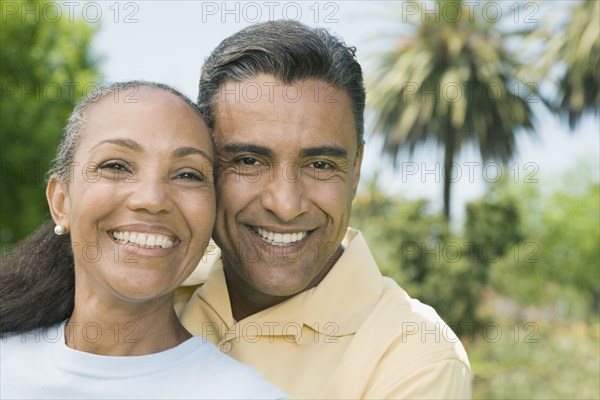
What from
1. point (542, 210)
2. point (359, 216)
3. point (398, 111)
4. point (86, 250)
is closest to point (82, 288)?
point (86, 250)

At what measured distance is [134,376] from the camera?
107 inches

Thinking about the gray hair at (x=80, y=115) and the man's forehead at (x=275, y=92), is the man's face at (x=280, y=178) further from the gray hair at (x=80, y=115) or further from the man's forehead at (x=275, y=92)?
the gray hair at (x=80, y=115)

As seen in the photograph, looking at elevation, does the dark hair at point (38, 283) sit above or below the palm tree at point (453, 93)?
above

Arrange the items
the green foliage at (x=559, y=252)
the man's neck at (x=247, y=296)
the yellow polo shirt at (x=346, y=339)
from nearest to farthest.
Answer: the yellow polo shirt at (x=346, y=339) → the man's neck at (x=247, y=296) → the green foliage at (x=559, y=252)

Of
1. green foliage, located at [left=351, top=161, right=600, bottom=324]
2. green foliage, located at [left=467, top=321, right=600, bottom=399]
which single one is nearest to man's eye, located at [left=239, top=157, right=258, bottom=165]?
green foliage, located at [left=467, top=321, right=600, bottom=399]

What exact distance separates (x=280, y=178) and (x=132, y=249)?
2.28ft

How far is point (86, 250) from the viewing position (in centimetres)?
276

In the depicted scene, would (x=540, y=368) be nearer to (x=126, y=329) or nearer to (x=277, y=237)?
(x=277, y=237)

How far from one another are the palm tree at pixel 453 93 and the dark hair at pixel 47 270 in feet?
93.8

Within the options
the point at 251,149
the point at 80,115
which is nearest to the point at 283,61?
the point at 251,149

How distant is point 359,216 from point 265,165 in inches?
1069

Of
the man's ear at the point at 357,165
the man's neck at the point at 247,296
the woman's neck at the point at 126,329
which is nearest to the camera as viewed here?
the woman's neck at the point at 126,329

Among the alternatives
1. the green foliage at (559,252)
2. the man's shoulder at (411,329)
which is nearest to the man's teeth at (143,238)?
the man's shoulder at (411,329)

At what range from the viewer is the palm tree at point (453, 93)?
31.7 meters
